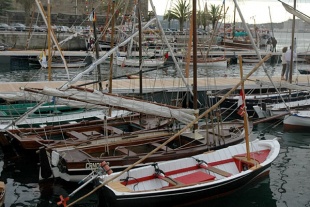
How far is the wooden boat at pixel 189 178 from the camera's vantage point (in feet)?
39.1

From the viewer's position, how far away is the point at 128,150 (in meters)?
15.5

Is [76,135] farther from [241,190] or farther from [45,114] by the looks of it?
[241,190]

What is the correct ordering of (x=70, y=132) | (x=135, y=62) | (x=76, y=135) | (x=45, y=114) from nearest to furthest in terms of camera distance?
(x=76, y=135) → (x=70, y=132) → (x=45, y=114) → (x=135, y=62)

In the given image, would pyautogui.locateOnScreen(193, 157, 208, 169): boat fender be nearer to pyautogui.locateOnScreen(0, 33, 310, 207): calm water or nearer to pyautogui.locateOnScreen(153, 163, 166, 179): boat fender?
pyautogui.locateOnScreen(0, 33, 310, 207): calm water

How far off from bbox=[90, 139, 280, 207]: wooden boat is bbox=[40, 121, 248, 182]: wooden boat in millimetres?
818

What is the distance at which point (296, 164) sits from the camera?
1836 centimetres

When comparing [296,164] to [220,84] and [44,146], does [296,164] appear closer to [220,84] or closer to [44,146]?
[44,146]

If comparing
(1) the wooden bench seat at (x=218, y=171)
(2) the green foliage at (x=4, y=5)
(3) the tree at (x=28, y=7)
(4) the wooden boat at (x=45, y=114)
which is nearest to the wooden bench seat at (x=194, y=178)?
(1) the wooden bench seat at (x=218, y=171)

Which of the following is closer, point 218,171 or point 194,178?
point 194,178

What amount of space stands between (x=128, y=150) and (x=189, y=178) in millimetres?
2652

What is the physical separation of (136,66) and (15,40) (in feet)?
75.0

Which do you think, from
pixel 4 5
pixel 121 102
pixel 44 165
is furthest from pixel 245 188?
pixel 4 5

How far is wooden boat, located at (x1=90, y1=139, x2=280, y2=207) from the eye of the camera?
11.9 m

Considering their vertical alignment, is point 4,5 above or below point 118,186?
above
